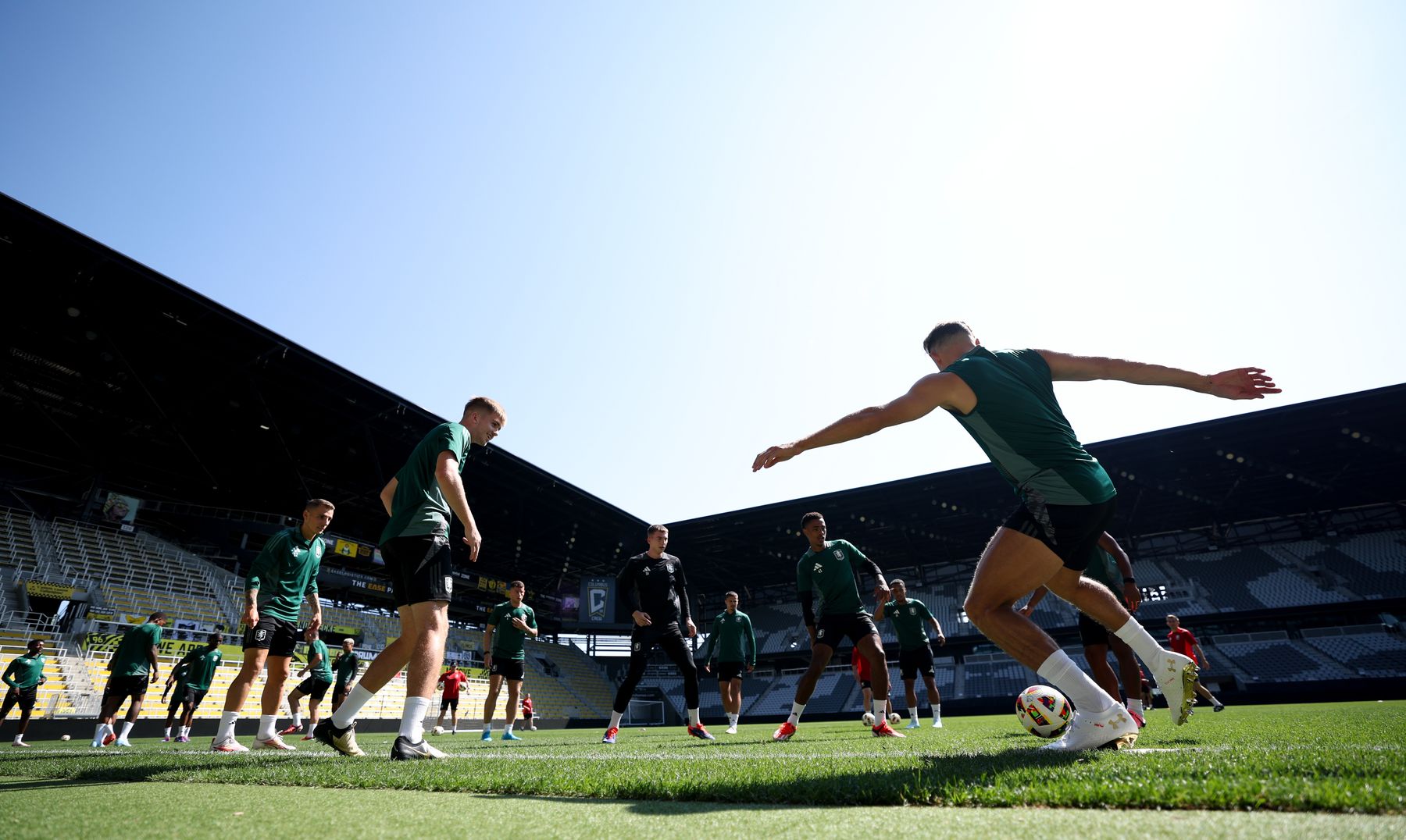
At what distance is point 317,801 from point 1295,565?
37.3 metres

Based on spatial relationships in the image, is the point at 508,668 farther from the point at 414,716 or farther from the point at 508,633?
the point at 414,716

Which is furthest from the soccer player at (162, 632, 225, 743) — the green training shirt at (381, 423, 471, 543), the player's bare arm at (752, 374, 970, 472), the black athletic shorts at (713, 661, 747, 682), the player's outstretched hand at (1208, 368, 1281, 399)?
the player's outstretched hand at (1208, 368, 1281, 399)

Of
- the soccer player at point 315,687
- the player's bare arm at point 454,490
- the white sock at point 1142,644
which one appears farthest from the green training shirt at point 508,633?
the white sock at point 1142,644

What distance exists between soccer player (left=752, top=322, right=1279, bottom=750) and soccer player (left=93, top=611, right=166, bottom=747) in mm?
9990

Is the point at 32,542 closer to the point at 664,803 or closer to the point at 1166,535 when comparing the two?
the point at 664,803

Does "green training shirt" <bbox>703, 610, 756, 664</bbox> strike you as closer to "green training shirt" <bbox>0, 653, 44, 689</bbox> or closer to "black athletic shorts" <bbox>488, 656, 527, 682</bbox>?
"black athletic shorts" <bbox>488, 656, 527, 682</bbox>

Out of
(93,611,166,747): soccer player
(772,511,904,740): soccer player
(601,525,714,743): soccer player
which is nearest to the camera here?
(601,525,714,743): soccer player

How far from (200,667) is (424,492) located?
33.7ft

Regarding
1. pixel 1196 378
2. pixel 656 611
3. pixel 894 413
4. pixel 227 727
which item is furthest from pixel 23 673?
pixel 1196 378

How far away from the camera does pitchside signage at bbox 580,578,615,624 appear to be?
33.0m

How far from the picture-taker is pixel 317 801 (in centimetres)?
211

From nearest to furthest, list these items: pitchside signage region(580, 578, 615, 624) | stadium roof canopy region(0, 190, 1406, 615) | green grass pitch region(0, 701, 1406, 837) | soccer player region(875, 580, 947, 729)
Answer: green grass pitch region(0, 701, 1406, 837) < soccer player region(875, 580, 947, 729) < stadium roof canopy region(0, 190, 1406, 615) < pitchside signage region(580, 578, 615, 624)

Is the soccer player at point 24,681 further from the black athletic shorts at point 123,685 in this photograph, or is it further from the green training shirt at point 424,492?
the green training shirt at point 424,492

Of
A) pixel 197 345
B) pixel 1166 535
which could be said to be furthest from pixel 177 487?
pixel 1166 535
